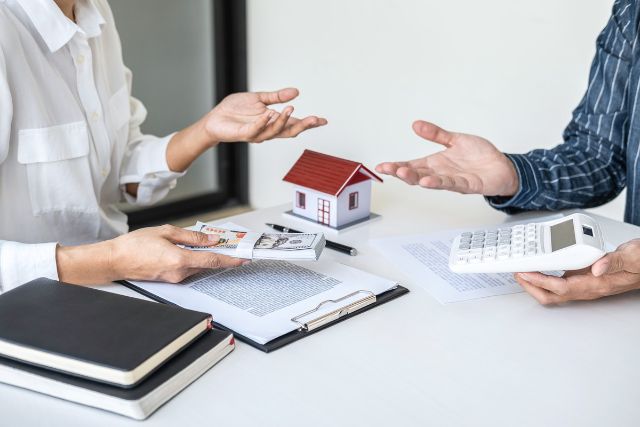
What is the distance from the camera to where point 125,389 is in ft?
2.28

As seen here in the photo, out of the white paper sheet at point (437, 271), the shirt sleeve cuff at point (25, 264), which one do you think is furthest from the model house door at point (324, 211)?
the shirt sleeve cuff at point (25, 264)

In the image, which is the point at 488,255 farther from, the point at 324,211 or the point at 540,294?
the point at 324,211

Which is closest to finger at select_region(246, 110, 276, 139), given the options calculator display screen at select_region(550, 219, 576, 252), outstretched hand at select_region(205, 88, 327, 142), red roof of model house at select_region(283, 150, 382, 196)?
outstretched hand at select_region(205, 88, 327, 142)

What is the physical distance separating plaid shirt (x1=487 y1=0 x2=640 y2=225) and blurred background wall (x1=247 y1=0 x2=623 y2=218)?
281mm

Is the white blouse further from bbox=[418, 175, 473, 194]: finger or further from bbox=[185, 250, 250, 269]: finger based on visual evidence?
bbox=[418, 175, 473, 194]: finger

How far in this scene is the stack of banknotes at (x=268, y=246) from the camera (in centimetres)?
95

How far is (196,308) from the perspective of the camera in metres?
0.90

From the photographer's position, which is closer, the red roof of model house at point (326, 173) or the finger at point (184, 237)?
the finger at point (184, 237)

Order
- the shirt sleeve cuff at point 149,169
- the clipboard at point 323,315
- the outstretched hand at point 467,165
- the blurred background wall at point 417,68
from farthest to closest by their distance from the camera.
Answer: the blurred background wall at point 417,68
the shirt sleeve cuff at point 149,169
the outstretched hand at point 467,165
the clipboard at point 323,315

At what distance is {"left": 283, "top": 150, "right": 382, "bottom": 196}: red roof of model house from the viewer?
1.23 metres

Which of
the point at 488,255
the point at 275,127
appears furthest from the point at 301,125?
the point at 488,255

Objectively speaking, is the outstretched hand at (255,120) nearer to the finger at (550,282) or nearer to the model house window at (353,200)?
the model house window at (353,200)

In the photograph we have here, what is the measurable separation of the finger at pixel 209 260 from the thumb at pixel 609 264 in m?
0.47

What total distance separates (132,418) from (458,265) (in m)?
0.48
